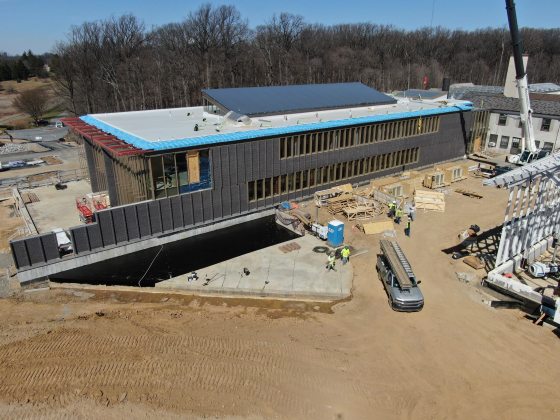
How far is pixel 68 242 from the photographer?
23.9 m

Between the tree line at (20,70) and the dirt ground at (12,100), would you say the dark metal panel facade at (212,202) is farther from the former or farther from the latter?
the tree line at (20,70)

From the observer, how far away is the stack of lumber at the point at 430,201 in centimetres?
3225

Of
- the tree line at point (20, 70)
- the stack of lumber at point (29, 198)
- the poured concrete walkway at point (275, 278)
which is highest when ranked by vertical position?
the tree line at point (20, 70)

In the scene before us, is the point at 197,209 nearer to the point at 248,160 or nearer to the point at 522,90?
the point at 248,160

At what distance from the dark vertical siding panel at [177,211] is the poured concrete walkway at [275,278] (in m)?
4.85

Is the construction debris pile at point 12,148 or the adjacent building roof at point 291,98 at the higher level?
the adjacent building roof at point 291,98

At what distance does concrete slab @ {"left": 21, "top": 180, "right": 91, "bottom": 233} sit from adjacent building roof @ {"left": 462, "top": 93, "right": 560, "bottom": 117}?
45491 mm

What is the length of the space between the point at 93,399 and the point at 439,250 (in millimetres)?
20814

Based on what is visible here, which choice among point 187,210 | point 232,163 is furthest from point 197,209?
point 232,163

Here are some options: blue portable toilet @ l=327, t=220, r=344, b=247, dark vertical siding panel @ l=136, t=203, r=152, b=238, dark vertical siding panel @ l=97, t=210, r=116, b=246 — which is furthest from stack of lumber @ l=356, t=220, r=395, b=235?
dark vertical siding panel @ l=97, t=210, r=116, b=246

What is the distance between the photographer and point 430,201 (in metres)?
32.5

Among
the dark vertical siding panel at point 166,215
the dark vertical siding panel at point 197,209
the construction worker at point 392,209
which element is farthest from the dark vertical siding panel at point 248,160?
the construction worker at point 392,209

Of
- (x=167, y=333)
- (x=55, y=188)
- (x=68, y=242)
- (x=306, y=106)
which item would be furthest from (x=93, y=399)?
(x=306, y=106)

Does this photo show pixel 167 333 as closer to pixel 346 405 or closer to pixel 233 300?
pixel 233 300
